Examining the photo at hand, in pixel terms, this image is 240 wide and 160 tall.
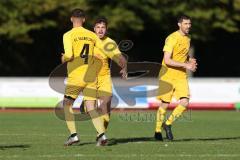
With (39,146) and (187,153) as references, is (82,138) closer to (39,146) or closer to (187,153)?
(39,146)

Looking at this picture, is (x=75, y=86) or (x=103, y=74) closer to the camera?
(x=75, y=86)

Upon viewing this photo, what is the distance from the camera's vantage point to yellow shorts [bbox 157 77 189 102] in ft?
41.5

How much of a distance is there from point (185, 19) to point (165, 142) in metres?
2.19

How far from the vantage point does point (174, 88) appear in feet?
41.8

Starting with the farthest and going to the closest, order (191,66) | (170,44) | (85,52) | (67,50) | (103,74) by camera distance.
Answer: (170,44) < (103,74) < (191,66) < (85,52) < (67,50)

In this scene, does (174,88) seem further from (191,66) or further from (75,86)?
(75,86)

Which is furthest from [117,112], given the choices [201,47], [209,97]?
[201,47]

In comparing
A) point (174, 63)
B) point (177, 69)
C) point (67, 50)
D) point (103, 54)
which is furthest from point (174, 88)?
point (67, 50)

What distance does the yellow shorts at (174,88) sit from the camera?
41.5 ft

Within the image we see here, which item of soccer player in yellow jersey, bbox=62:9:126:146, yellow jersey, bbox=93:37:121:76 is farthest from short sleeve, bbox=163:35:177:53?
soccer player in yellow jersey, bbox=62:9:126:146

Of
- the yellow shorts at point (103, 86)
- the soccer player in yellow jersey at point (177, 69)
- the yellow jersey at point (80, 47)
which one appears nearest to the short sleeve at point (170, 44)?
the soccer player in yellow jersey at point (177, 69)

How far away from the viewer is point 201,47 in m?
41.1

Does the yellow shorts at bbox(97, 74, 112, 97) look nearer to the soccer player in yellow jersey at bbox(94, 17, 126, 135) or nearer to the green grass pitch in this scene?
the soccer player in yellow jersey at bbox(94, 17, 126, 135)

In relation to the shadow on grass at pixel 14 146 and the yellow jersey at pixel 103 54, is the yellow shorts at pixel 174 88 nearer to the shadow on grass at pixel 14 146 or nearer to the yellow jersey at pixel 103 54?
the yellow jersey at pixel 103 54
